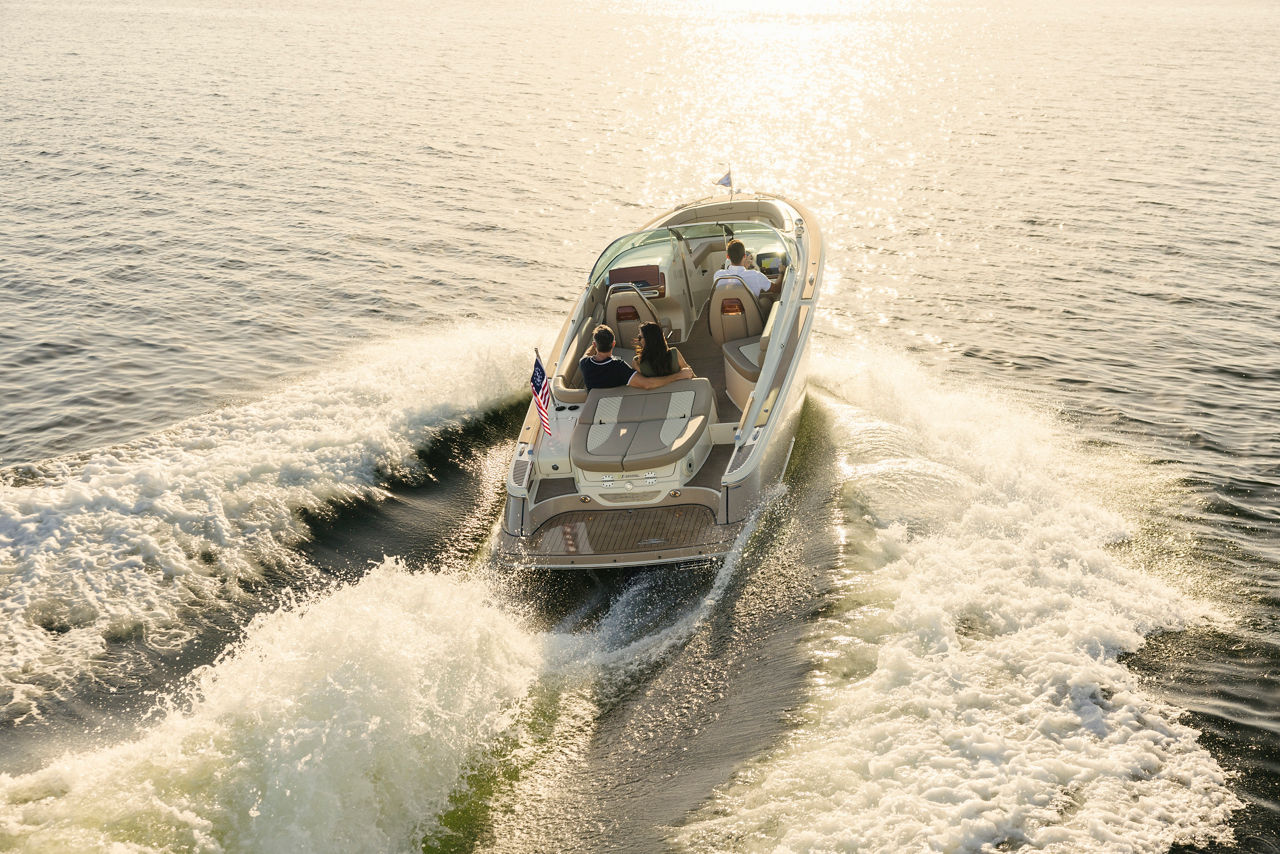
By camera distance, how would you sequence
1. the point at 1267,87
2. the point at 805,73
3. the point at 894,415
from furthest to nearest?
the point at 805,73, the point at 1267,87, the point at 894,415

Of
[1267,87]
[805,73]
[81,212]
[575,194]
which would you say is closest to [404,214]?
[575,194]

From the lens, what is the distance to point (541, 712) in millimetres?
6789

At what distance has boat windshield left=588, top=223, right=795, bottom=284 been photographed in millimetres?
12203

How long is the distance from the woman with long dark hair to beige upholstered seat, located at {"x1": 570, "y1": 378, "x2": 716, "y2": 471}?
0.18 metres

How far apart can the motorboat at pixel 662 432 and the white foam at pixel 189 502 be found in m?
1.93

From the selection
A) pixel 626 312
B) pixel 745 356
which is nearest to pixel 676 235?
pixel 626 312

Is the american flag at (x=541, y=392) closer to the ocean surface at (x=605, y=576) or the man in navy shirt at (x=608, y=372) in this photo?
the man in navy shirt at (x=608, y=372)

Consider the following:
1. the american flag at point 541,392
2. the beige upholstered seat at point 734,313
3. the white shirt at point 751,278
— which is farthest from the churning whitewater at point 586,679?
the white shirt at point 751,278

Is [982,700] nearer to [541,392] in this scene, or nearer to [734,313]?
[541,392]

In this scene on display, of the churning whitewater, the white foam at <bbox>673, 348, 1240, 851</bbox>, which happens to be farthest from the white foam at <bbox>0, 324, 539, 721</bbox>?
the white foam at <bbox>673, 348, 1240, 851</bbox>

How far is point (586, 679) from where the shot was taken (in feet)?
23.4

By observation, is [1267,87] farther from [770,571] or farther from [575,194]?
[770,571]

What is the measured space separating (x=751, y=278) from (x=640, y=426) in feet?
9.90

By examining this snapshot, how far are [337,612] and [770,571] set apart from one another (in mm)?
3628
